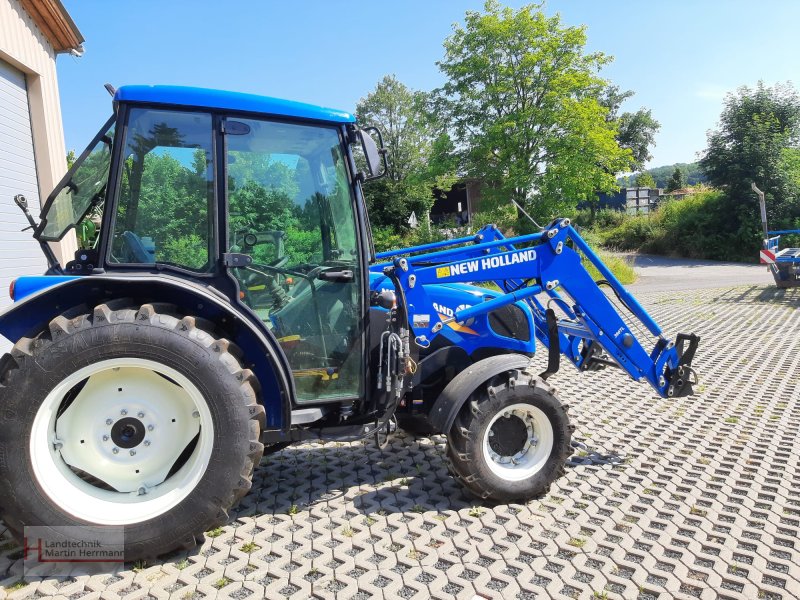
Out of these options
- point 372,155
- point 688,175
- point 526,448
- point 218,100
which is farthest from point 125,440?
point 688,175

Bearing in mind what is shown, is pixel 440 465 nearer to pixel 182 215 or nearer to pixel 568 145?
pixel 182 215

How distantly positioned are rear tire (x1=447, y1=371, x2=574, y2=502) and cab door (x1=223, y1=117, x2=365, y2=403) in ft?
2.32

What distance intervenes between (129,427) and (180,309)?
0.64 metres

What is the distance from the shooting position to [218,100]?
116 inches

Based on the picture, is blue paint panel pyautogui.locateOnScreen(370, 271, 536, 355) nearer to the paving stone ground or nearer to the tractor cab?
the tractor cab

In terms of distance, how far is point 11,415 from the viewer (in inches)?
100

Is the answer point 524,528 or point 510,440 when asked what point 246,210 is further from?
point 524,528

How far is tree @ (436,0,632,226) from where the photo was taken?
21609 mm

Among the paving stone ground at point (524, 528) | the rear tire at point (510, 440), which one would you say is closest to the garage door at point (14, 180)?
the paving stone ground at point (524, 528)

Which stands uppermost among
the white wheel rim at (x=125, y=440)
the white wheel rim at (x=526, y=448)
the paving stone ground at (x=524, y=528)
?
the white wheel rim at (x=125, y=440)

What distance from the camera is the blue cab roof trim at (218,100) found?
289 cm

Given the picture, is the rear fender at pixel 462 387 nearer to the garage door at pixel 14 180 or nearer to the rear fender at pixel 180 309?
the rear fender at pixel 180 309

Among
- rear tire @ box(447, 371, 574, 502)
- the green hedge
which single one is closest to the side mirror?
rear tire @ box(447, 371, 574, 502)

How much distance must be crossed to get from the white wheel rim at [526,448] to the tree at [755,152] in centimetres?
2305
